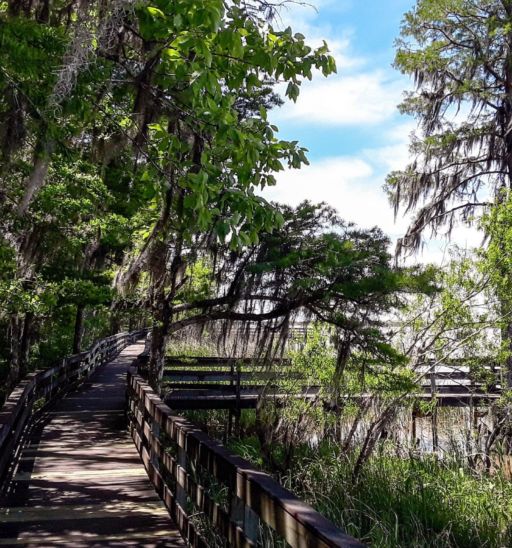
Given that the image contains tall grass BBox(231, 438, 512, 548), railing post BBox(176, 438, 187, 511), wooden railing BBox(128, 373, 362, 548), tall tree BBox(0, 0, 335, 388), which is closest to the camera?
wooden railing BBox(128, 373, 362, 548)

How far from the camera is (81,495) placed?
5852 millimetres

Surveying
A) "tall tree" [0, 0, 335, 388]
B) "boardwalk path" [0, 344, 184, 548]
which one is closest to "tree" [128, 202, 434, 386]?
"tall tree" [0, 0, 335, 388]

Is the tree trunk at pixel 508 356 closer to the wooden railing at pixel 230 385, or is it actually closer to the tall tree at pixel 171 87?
the wooden railing at pixel 230 385

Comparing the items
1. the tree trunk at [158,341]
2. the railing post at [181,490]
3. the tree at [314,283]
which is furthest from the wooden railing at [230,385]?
the railing post at [181,490]

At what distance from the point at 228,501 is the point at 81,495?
2.41 meters

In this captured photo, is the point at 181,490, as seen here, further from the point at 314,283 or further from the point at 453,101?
the point at 453,101

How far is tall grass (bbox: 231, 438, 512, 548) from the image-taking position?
7246 mm

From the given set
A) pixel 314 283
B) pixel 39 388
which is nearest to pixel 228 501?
pixel 314 283

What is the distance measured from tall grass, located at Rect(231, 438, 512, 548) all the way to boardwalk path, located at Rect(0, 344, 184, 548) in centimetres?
252

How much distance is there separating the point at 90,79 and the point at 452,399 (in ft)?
50.0

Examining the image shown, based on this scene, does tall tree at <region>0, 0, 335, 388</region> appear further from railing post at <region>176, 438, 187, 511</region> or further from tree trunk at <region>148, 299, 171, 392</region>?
tree trunk at <region>148, 299, 171, 392</region>

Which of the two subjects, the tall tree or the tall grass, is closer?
the tall tree

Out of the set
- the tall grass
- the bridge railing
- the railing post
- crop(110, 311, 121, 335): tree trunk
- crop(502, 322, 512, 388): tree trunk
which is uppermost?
crop(110, 311, 121, 335): tree trunk

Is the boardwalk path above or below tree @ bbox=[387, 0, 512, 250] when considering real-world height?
below
